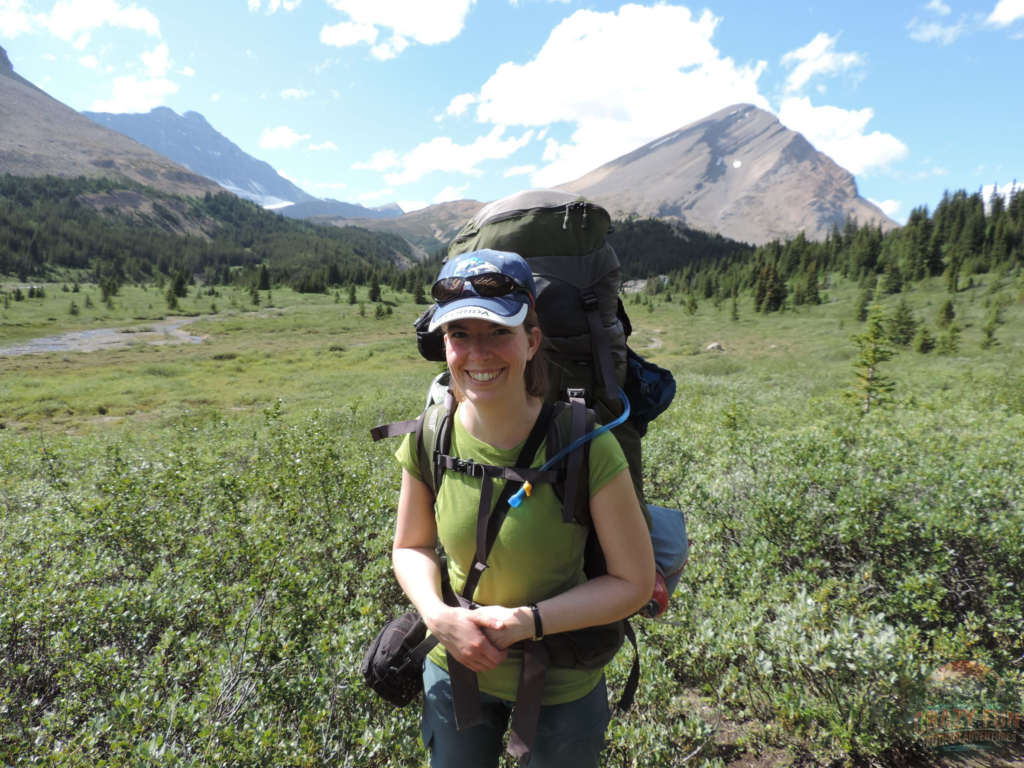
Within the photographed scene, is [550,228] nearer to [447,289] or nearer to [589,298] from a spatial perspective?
[589,298]

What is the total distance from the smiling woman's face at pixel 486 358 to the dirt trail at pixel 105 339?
56658mm

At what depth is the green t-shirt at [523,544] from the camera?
1807mm

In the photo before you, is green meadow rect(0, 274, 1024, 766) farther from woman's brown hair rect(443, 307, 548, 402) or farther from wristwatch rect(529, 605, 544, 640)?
woman's brown hair rect(443, 307, 548, 402)

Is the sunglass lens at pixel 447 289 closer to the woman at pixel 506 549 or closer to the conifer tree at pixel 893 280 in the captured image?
the woman at pixel 506 549

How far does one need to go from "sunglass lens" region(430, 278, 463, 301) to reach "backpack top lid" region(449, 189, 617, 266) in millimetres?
394

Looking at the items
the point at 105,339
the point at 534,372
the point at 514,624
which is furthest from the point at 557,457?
the point at 105,339

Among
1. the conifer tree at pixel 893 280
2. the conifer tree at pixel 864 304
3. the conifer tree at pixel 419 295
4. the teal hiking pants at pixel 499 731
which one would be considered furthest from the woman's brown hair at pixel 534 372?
the conifer tree at pixel 419 295

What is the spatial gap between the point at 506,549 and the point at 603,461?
51 centimetres

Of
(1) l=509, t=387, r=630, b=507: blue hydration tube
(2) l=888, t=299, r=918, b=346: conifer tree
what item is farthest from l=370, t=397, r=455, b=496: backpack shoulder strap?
(2) l=888, t=299, r=918, b=346: conifer tree

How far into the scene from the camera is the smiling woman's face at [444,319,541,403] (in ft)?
6.11

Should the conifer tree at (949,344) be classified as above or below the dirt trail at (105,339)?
above

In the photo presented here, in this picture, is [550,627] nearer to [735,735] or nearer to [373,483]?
[735,735]

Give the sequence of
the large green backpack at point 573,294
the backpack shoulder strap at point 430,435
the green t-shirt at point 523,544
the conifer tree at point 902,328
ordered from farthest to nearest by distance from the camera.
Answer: the conifer tree at point 902,328
the large green backpack at point 573,294
the backpack shoulder strap at point 430,435
the green t-shirt at point 523,544

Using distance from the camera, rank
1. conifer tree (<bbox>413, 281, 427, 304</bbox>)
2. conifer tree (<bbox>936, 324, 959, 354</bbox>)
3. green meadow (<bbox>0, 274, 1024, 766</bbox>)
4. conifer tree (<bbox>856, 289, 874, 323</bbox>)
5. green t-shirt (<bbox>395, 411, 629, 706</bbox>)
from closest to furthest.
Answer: green t-shirt (<bbox>395, 411, 629, 706</bbox>) → green meadow (<bbox>0, 274, 1024, 766</bbox>) → conifer tree (<bbox>936, 324, 959, 354</bbox>) → conifer tree (<bbox>856, 289, 874, 323</bbox>) → conifer tree (<bbox>413, 281, 427, 304</bbox>)
